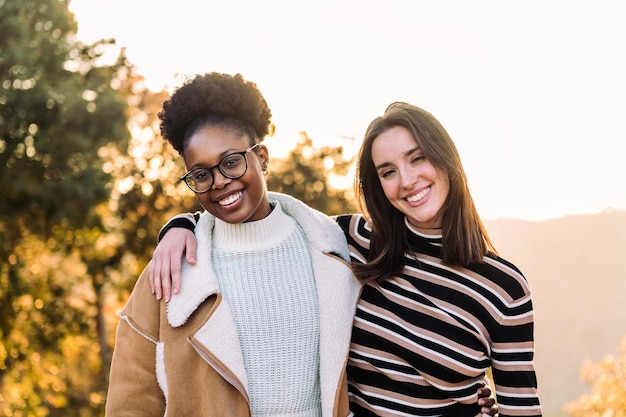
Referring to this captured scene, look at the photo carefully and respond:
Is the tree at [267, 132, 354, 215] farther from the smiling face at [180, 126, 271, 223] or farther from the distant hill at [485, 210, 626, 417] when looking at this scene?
the distant hill at [485, 210, 626, 417]

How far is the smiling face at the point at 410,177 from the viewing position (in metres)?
2.91

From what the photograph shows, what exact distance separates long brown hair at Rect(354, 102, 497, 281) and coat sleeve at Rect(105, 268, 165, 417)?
95 cm

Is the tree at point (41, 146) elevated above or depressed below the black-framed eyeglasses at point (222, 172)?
above

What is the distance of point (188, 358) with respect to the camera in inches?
105

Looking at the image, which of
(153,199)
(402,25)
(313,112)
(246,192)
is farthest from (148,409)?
(402,25)

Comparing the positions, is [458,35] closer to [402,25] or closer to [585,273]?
[402,25]

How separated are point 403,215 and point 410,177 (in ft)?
1.12

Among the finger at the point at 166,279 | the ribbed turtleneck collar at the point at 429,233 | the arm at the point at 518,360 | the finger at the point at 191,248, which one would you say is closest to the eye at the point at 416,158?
the ribbed turtleneck collar at the point at 429,233

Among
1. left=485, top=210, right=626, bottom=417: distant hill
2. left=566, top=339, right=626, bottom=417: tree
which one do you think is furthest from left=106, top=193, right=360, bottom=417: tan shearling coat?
left=485, top=210, right=626, bottom=417: distant hill

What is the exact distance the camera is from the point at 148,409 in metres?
2.66

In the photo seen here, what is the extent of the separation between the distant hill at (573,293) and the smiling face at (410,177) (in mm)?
37484

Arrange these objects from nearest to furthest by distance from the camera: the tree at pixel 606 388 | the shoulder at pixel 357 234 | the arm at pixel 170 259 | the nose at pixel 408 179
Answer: the arm at pixel 170 259
the nose at pixel 408 179
the shoulder at pixel 357 234
the tree at pixel 606 388

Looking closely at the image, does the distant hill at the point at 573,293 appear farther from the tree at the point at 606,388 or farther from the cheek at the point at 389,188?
the cheek at the point at 389,188

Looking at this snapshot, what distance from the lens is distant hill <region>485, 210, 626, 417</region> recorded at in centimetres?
4138
